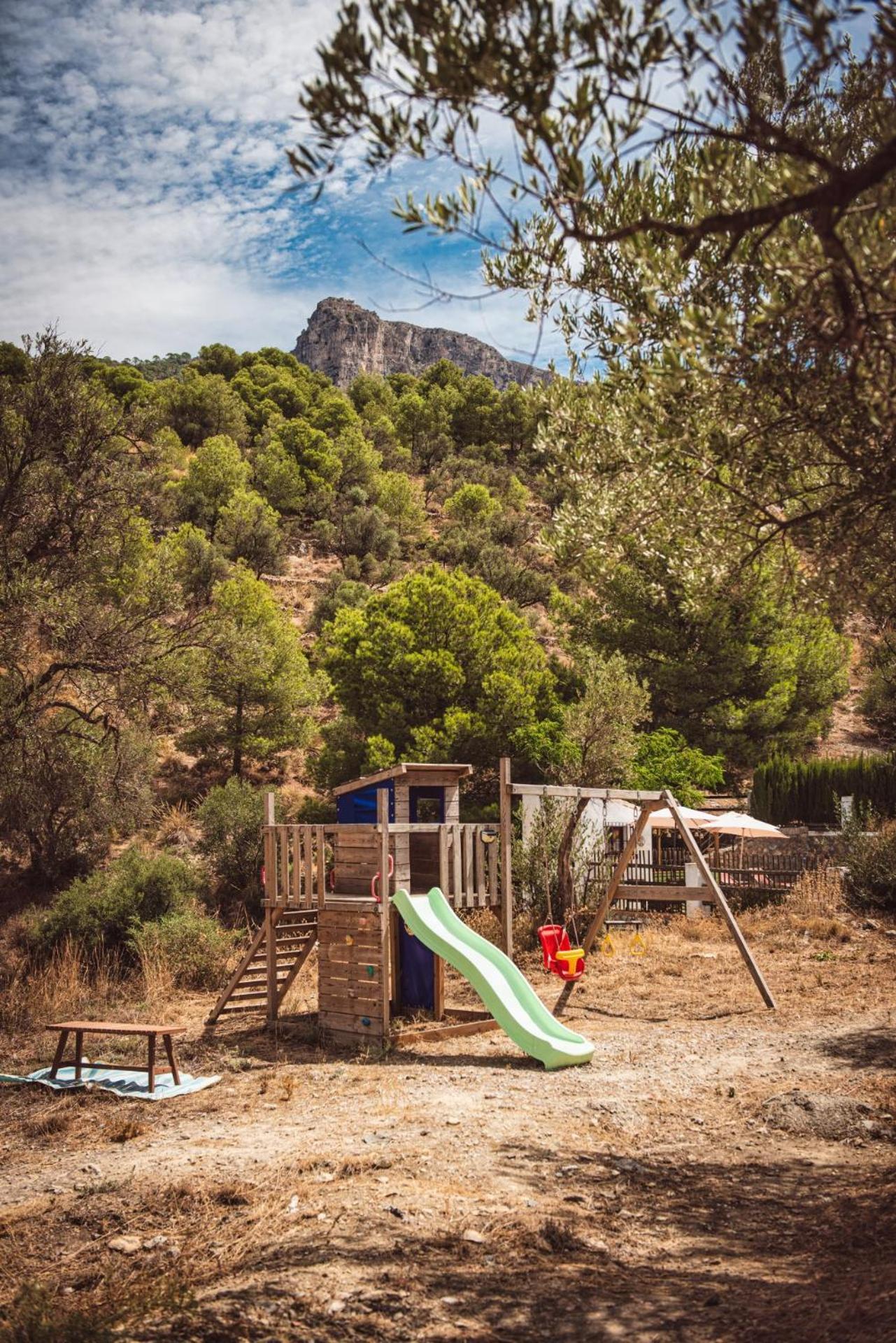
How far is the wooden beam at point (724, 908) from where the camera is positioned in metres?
11.7

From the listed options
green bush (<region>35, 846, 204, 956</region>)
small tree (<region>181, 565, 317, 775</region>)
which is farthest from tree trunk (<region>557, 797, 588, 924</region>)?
small tree (<region>181, 565, 317, 775</region>)

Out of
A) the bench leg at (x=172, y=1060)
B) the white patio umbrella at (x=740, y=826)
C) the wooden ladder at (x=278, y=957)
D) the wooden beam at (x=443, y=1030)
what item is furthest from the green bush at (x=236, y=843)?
the bench leg at (x=172, y=1060)

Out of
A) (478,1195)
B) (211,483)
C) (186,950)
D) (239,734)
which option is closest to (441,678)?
(239,734)

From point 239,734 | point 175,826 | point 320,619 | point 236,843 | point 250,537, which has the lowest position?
point 236,843

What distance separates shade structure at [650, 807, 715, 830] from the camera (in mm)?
20953

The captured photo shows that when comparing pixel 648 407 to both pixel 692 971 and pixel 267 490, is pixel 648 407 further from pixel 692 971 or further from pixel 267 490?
pixel 267 490

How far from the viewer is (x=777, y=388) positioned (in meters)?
5.41

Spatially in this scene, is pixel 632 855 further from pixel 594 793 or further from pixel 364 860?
pixel 364 860

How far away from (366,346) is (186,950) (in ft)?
384

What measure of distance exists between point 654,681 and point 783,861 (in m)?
13.3

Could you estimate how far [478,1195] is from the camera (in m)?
5.96

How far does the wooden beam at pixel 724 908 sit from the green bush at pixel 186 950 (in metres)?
7.86

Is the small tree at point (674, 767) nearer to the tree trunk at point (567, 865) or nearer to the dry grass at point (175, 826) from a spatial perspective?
the tree trunk at point (567, 865)

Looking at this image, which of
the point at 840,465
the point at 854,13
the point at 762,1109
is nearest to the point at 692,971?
the point at 762,1109
